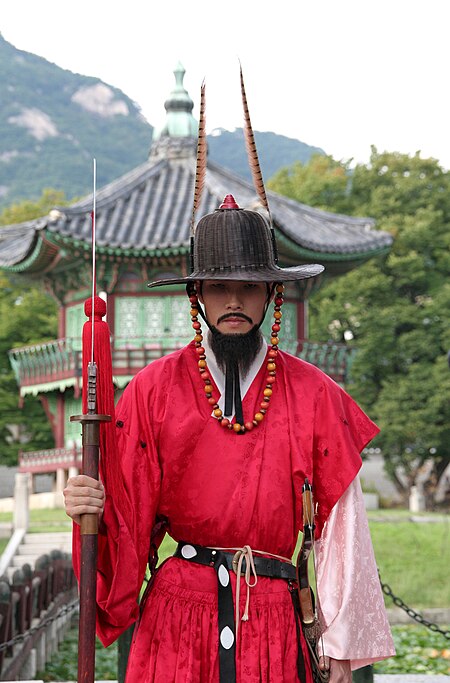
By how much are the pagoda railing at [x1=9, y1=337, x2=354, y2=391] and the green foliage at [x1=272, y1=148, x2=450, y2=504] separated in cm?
456

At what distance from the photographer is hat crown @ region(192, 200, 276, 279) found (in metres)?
3.12

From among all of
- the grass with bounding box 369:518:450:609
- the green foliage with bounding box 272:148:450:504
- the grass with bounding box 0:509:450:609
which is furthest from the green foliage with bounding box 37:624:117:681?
the green foliage with bounding box 272:148:450:504

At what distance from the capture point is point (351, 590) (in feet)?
10.00

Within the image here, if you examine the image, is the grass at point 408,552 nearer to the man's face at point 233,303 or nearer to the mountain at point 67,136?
the man's face at point 233,303

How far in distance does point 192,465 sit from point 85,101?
98.9m

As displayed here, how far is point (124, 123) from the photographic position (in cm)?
9181

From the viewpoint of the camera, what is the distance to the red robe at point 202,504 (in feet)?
9.63

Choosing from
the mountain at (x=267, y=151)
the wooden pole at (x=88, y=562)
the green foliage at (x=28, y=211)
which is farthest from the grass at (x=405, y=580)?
the mountain at (x=267, y=151)

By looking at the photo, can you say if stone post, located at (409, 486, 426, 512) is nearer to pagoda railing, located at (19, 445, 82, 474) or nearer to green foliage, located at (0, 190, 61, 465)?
pagoda railing, located at (19, 445, 82, 474)

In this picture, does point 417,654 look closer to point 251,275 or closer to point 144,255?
point 251,275

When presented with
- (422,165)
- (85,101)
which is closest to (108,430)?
(422,165)

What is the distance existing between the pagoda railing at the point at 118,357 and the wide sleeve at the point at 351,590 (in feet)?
49.2

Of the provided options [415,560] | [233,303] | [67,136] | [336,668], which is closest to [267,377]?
[233,303]

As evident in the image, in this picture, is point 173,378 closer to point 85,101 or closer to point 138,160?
point 138,160
